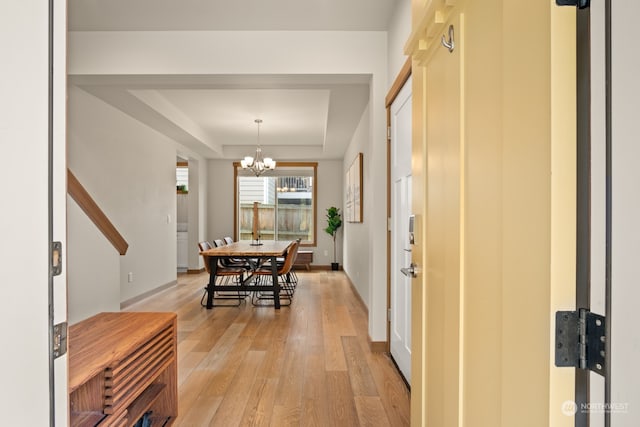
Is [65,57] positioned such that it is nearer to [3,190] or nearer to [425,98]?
[3,190]

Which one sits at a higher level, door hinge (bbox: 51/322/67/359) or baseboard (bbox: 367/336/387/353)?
door hinge (bbox: 51/322/67/359)

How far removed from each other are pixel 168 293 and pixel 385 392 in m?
4.30

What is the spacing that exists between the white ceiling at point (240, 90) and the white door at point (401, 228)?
74 centimetres

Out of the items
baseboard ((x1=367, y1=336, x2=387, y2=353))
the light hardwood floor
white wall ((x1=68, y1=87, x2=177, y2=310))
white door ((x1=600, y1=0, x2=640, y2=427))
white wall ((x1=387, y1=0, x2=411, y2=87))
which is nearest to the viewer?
white door ((x1=600, y1=0, x2=640, y2=427))

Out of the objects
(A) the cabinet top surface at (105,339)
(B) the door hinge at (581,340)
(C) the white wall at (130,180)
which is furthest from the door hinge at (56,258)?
(C) the white wall at (130,180)

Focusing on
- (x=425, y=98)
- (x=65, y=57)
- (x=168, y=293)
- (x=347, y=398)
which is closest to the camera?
(x=65, y=57)

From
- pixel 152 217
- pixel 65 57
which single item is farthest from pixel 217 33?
pixel 152 217

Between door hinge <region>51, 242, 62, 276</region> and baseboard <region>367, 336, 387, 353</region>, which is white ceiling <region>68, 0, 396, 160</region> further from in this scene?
door hinge <region>51, 242, 62, 276</region>

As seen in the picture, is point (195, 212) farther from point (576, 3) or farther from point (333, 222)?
point (576, 3)

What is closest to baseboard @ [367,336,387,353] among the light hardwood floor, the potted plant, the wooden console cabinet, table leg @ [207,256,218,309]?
the light hardwood floor

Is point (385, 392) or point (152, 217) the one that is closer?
point (385, 392)

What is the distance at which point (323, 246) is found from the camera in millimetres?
8406

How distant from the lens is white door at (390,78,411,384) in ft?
7.90

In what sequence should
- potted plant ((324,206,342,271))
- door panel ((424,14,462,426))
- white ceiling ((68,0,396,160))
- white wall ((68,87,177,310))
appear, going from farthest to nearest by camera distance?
potted plant ((324,206,342,271)) → white wall ((68,87,177,310)) → white ceiling ((68,0,396,160)) → door panel ((424,14,462,426))
